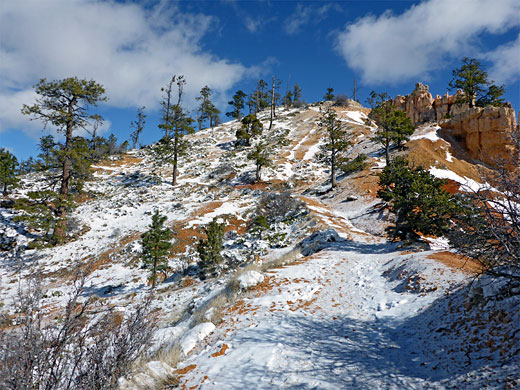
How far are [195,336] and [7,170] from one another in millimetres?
35876

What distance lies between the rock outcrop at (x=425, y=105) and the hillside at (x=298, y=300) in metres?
39.4

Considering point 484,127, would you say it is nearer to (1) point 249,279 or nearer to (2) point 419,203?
(2) point 419,203

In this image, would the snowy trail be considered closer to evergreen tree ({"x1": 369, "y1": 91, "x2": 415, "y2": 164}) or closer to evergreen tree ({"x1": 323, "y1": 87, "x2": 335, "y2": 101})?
evergreen tree ({"x1": 369, "y1": 91, "x2": 415, "y2": 164})

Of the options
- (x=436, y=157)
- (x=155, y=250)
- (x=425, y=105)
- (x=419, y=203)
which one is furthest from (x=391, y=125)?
(x=425, y=105)

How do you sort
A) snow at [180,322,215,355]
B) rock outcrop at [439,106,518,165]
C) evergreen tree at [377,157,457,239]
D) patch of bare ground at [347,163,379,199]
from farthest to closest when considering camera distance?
1. rock outcrop at [439,106,518,165]
2. patch of bare ground at [347,163,379,199]
3. evergreen tree at [377,157,457,239]
4. snow at [180,322,215,355]

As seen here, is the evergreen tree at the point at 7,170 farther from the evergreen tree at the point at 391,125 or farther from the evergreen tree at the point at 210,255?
the evergreen tree at the point at 391,125

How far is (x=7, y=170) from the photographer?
29.3 meters

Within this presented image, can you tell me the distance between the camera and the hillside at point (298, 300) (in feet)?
12.9

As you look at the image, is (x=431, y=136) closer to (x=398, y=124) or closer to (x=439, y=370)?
(x=398, y=124)

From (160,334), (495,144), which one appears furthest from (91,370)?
(495,144)

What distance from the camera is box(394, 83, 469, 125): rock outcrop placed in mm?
57031

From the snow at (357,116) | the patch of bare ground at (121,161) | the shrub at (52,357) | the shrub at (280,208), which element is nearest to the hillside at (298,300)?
the shrub at (280,208)

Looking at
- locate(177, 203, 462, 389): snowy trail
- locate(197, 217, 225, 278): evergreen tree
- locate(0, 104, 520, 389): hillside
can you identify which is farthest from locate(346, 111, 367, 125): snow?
locate(177, 203, 462, 389): snowy trail

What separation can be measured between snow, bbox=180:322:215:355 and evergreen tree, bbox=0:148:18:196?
34.5 m
